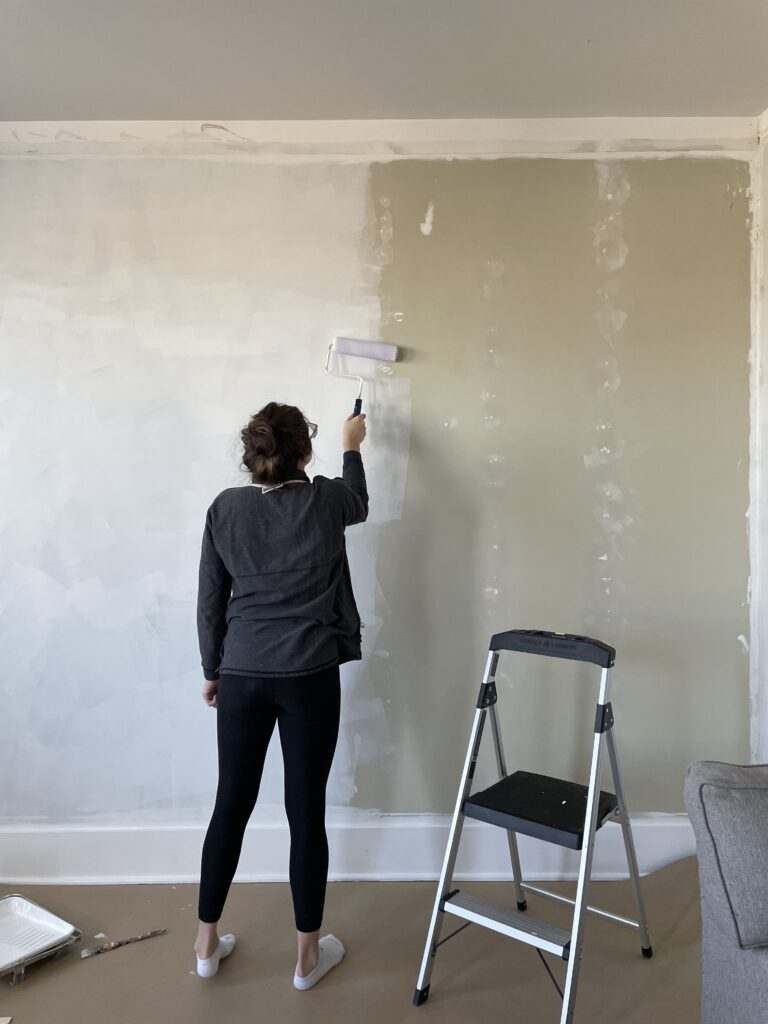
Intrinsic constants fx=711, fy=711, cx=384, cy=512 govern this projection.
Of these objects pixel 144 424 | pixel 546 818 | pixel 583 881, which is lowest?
pixel 583 881

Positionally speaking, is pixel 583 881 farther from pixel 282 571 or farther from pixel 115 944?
pixel 115 944

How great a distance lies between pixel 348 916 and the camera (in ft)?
7.13

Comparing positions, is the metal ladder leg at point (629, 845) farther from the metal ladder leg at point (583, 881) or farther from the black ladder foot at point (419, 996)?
the black ladder foot at point (419, 996)

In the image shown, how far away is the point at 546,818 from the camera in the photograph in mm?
1741

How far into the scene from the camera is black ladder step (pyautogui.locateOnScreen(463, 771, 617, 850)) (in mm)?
1694

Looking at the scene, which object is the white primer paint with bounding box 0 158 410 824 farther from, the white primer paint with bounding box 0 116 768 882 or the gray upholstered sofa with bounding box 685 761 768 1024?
the gray upholstered sofa with bounding box 685 761 768 1024

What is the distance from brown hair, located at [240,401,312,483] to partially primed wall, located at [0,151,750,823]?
501 mm

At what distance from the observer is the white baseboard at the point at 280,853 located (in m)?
2.36

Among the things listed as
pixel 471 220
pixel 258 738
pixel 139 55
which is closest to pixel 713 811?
pixel 258 738

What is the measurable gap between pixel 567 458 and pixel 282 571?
3.56 feet

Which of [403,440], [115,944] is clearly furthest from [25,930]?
[403,440]

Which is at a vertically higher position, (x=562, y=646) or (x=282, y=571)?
(x=282, y=571)

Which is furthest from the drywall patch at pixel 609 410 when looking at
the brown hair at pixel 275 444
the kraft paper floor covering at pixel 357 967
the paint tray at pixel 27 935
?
the paint tray at pixel 27 935

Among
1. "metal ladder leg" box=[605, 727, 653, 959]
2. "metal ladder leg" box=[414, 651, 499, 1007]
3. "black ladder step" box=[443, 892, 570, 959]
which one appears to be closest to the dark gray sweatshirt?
"metal ladder leg" box=[414, 651, 499, 1007]
